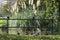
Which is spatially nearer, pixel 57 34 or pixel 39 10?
pixel 57 34

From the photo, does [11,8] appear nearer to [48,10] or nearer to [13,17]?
[13,17]

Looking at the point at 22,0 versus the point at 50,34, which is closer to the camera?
the point at 50,34

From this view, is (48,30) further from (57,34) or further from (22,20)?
(22,20)

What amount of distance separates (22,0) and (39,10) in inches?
38.0

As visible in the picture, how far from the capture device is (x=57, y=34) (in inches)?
415

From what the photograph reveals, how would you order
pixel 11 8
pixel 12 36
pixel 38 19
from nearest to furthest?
1. pixel 12 36
2. pixel 38 19
3. pixel 11 8

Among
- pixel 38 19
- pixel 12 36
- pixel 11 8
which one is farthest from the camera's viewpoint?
pixel 11 8

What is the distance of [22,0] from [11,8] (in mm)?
688

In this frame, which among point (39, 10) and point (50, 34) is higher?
point (39, 10)

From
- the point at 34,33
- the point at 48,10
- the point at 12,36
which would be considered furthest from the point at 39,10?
the point at 12,36

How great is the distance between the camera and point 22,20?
36.3 feet

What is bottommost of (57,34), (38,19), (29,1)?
(57,34)

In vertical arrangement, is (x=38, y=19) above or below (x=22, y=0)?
below

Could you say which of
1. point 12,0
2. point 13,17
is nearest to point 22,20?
point 13,17
